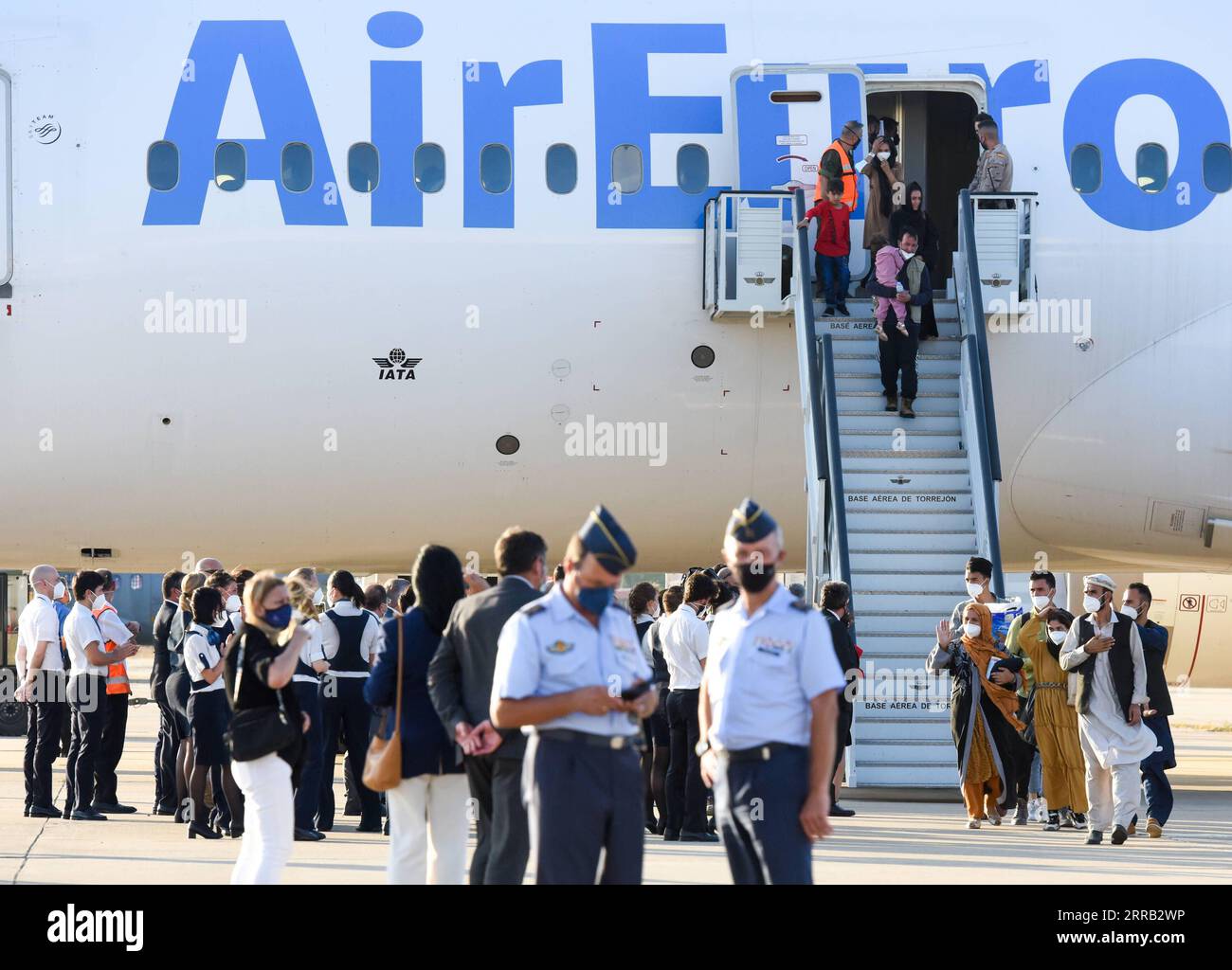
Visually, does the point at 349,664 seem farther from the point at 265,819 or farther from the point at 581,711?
the point at 581,711

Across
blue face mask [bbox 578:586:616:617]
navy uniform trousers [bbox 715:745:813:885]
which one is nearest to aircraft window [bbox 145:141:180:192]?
blue face mask [bbox 578:586:616:617]

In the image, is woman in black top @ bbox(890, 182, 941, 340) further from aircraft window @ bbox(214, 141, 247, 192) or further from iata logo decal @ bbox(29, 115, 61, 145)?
iata logo decal @ bbox(29, 115, 61, 145)

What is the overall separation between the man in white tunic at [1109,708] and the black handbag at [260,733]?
624cm

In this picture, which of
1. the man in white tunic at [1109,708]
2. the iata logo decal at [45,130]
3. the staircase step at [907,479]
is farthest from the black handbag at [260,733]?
the iata logo decal at [45,130]

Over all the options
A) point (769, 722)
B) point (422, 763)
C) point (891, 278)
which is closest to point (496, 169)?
point (891, 278)

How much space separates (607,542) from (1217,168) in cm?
1014

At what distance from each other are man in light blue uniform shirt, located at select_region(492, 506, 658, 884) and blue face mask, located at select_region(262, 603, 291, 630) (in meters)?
1.68

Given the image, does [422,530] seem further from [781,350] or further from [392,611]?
[781,350]

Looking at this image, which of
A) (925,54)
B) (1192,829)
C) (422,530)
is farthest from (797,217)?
(1192,829)

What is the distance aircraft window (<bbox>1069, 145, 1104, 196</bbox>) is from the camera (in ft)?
48.2

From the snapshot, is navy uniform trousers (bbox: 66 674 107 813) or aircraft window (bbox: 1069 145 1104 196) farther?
aircraft window (bbox: 1069 145 1104 196)

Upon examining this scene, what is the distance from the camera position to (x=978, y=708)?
12523 mm

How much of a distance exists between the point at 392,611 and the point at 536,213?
3528 mm

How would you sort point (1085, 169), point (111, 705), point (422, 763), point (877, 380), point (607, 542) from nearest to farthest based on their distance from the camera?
point (607, 542)
point (422, 763)
point (111, 705)
point (877, 380)
point (1085, 169)
